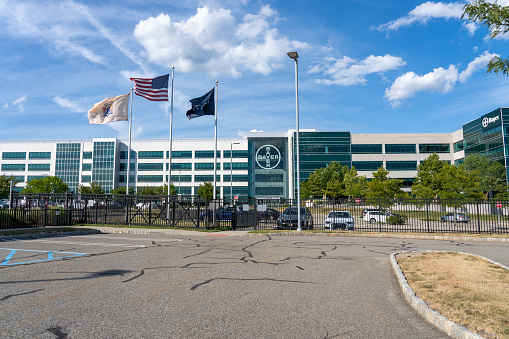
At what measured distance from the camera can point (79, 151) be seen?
8750 cm

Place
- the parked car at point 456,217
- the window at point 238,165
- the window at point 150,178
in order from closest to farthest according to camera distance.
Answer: the parked car at point 456,217, the window at point 150,178, the window at point 238,165

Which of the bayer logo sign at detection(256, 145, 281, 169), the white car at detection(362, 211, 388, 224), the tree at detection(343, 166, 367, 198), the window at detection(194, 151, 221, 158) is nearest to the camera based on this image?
the white car at detection(362, 211, 388, 224)

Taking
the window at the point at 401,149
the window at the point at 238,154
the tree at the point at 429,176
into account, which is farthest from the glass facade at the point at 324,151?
the tree at the point at 429,176

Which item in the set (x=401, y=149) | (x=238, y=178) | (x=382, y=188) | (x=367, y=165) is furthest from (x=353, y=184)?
(x=238, y=178)

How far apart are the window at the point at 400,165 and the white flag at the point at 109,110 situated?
6894 cm

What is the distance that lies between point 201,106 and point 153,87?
13.1 feet

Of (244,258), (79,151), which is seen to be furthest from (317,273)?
(79,151)

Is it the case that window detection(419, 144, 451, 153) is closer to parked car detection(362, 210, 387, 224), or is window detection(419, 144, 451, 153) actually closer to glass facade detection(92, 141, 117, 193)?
parked car detection(362, 210, 387, 224)

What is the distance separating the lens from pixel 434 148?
84.1m

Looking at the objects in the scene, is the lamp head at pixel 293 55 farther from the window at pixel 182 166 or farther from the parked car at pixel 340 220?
the window at pixel 182 166

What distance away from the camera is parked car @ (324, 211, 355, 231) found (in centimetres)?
2342

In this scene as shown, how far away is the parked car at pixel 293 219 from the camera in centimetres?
2411

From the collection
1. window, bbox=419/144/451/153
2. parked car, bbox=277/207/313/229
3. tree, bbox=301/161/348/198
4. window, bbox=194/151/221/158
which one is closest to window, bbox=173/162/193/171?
window, bbox=194/151/221/158

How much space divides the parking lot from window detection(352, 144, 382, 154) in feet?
251
